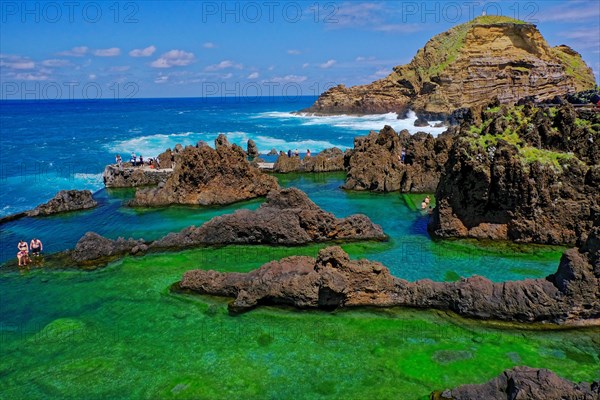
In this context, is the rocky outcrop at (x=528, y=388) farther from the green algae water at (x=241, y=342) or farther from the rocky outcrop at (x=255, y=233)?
the rocky outcrop at (x=255, y=233)

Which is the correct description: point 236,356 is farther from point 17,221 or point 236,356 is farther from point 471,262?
point 17,221

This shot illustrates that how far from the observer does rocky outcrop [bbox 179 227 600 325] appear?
1716cm

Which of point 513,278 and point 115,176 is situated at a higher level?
point 115,176

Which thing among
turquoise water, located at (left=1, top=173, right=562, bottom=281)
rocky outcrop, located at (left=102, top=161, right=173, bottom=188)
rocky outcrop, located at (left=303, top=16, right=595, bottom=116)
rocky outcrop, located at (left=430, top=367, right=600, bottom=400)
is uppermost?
rocky outcrop, located at (left=303, top=16, right=595, bottom=116)

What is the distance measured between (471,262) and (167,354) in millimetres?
15341

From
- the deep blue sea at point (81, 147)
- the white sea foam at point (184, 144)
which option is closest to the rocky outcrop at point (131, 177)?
the deep blue sea at point (81, 147)

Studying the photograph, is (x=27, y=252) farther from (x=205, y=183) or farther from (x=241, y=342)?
(x=241, y=342)

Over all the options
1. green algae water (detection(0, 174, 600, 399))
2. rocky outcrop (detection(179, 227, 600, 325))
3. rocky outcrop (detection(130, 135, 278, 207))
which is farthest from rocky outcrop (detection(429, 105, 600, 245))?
rocky outcrop (detection(130, 135, 278, 207))

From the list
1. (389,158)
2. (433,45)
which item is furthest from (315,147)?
(433,45)

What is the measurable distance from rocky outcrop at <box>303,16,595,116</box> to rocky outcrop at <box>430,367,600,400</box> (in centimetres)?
10204

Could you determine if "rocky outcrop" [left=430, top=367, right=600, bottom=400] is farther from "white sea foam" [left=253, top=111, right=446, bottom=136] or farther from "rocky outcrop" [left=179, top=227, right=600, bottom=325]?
"white sea foam" [left=253, top=111, right=446, bottom=136]

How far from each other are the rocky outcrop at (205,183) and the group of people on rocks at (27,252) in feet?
36.7

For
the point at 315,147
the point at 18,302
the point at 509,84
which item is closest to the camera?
the point at 18,302

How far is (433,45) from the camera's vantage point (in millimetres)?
135500
